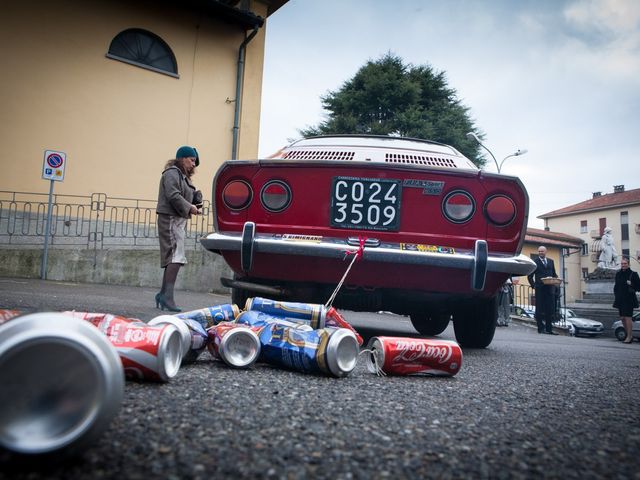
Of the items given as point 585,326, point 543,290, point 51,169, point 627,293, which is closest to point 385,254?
point 51,169

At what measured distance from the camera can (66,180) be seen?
422 inches

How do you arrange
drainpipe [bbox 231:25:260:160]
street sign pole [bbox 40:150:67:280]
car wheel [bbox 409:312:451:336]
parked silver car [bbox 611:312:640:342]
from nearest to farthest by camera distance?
car wheel [bbox 409:312:451:336] → street sign pole [bbox 40:150:67:280] → drainpipe [bbox 231:25:260:160] → parked silver car [bbox 611:312:640:342]

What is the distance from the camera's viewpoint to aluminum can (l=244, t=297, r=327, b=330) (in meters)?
2.62

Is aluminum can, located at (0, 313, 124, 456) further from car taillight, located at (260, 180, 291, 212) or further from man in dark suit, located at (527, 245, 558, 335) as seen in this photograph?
man in dark suit, located at (527, 245, 558, 335)

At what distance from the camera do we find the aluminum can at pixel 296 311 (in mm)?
2615

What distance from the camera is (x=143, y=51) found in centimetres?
1206

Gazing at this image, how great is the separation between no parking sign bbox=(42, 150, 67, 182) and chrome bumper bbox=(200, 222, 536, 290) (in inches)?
283

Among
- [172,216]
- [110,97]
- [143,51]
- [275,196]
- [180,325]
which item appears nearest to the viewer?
[180,325]

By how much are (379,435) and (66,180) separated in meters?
10.9

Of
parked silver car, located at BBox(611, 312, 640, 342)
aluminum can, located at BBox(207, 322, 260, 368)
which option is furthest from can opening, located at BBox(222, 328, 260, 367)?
parked silver car, located at BBox(611, 312, 640, 342)

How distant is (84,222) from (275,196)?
8553 millimetres

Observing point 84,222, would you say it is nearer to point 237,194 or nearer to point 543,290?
point 237,194

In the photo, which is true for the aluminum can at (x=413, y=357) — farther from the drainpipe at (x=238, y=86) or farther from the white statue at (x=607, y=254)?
the white statue at (x=607, y=254)

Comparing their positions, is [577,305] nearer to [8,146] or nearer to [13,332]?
[8,146]
